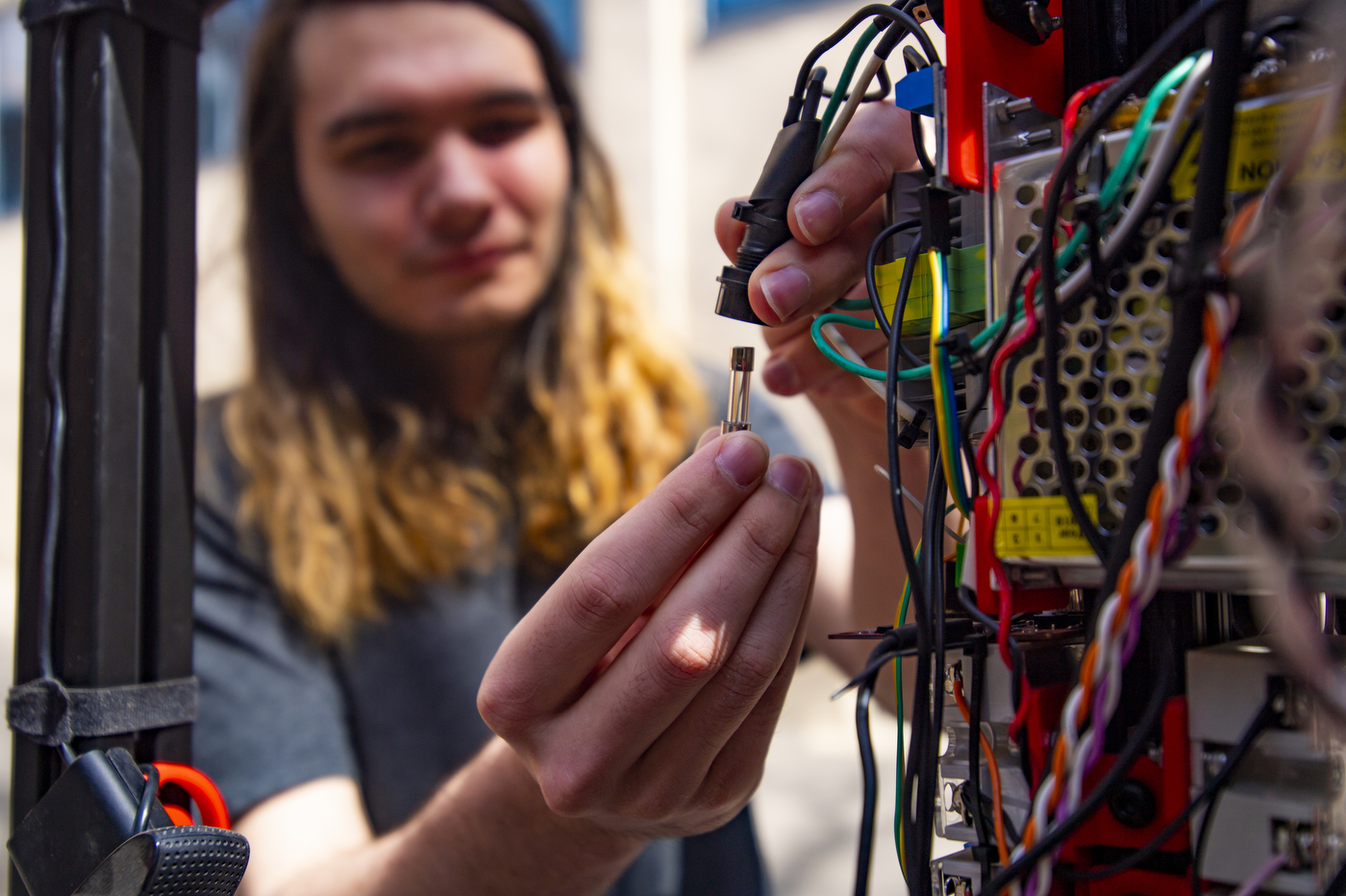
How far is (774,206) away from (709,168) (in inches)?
111

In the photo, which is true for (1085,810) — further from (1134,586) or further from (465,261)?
(465,261)

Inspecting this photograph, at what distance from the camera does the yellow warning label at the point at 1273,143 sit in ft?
0.92

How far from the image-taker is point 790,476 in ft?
1.52

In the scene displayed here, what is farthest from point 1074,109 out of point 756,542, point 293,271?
point 293,271

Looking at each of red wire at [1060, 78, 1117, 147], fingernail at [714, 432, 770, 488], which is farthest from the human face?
red wire at [1060, 78, 1117, 147]

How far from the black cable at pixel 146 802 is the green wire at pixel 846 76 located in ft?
1.50

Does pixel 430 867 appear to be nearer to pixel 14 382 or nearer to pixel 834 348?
pixel 834 348

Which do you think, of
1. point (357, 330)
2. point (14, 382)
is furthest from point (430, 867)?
point (14, 382)

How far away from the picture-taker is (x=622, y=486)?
1375 mm

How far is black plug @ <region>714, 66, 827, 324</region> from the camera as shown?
0.49 m

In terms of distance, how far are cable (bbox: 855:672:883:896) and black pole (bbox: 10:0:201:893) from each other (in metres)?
0.43

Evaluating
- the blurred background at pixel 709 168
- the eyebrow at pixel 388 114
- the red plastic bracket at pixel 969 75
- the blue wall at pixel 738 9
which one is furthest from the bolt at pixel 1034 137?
the blue wall at pixel 738 9

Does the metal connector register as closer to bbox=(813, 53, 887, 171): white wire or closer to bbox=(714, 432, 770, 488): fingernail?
bbox=(714, 432, 770, 488): fingernail

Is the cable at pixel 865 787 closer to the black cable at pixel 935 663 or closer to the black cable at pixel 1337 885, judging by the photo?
the black cable at pixel 935 663
